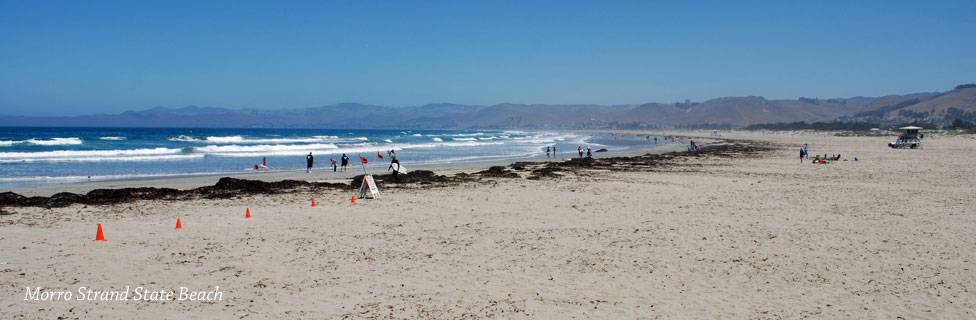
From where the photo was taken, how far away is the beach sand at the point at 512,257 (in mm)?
5598

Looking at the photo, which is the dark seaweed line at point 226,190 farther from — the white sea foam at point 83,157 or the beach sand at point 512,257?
the white sea foam at point 83,157

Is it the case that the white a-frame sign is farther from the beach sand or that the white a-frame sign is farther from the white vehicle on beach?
the white vehicle on beach

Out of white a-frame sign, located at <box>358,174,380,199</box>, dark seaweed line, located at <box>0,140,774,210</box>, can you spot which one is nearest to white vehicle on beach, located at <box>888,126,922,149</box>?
dark seaweed line, located at <box>0,140,774,210</box>

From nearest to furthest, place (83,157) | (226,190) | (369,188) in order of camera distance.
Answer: (369,188) → (226,190) → (83,157)

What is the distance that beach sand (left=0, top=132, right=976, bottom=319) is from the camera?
5598mm

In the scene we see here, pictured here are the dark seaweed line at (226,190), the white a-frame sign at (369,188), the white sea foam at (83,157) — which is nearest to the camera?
the dark seaweed line at (226,190)

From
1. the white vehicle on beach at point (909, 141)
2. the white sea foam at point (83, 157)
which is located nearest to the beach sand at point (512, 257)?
the white sea foam at point (83, 157)

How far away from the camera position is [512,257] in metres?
7.59

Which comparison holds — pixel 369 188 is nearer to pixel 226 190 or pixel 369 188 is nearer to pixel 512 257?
pixel 226 190

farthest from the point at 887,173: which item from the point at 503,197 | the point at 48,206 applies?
the point at 48,206

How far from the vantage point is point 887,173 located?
64.4 feet

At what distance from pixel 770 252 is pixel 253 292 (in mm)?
6553

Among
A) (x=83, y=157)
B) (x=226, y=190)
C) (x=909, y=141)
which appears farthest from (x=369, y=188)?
(x=909, y=141)

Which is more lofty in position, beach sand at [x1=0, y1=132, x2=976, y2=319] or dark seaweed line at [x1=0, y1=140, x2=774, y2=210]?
dark seaweed line at [x1=0, y1=140, x2=774, y2=210]
